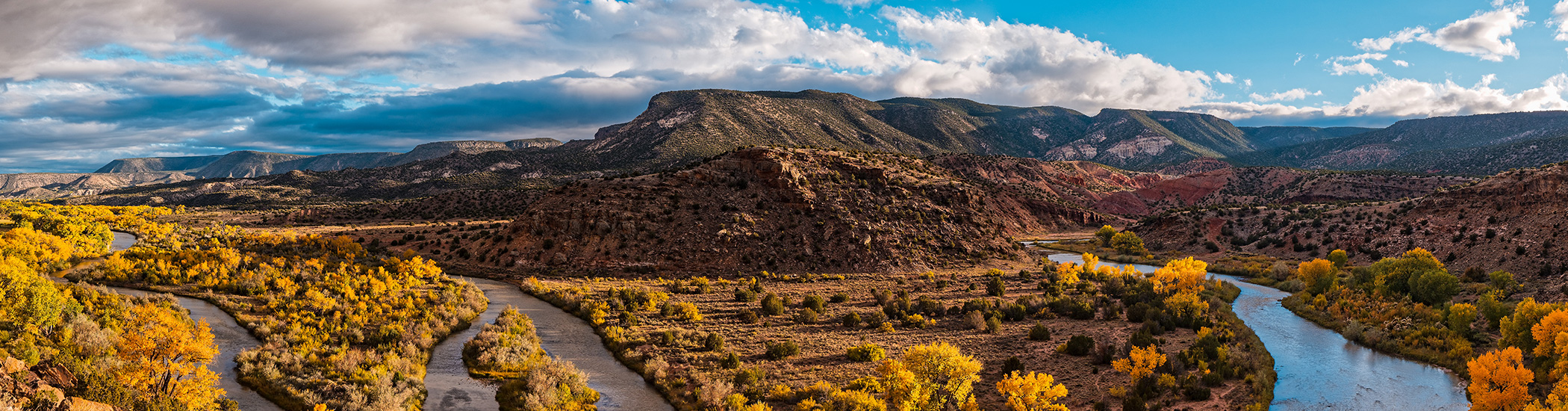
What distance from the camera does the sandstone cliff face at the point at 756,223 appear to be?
56594mm

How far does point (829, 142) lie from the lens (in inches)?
6703

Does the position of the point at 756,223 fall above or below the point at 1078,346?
above

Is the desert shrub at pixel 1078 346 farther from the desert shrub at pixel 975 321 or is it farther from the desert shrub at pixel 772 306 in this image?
the desert shrub at pixel 772 306

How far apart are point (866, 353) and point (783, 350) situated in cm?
387

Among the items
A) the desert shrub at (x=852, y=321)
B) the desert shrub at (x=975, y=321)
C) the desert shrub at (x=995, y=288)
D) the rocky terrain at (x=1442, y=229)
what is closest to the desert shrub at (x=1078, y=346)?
the desert shrub at (x=975, y=321)

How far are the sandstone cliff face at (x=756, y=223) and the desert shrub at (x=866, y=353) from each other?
25344mm

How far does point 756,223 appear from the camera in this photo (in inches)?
2349

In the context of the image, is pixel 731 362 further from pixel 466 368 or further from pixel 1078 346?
pixel 1078 346

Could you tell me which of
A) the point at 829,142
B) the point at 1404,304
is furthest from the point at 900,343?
the point at 829,142

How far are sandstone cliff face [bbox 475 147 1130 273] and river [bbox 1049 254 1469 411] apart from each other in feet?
A: 86.5

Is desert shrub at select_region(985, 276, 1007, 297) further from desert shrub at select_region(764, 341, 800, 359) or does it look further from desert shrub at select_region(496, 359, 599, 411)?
desert shrub at select_region(496, 359, 599, 411)

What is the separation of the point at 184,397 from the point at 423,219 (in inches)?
3547

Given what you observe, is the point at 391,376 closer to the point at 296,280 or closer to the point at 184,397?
the point at 184,397

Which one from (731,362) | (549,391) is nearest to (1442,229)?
(731,362)
